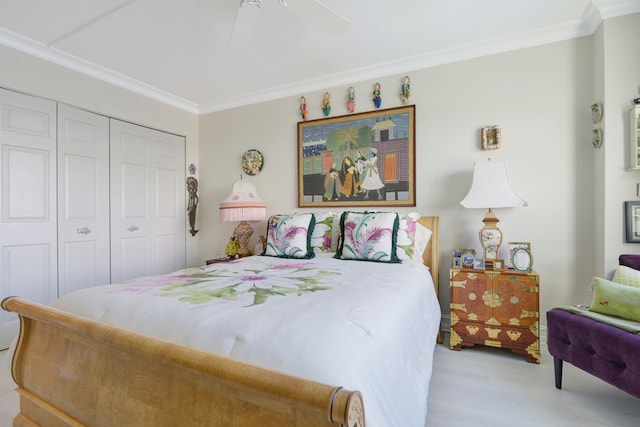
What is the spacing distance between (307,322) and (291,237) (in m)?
1.75

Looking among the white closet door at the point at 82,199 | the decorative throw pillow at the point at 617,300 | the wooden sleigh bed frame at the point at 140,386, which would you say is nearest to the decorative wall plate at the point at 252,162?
the white closet door at the point at 82,199

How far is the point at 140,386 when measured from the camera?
1.04 meters

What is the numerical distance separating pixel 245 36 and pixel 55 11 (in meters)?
1.36

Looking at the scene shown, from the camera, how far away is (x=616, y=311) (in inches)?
65.3

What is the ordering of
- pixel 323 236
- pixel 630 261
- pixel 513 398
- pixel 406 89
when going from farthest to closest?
1. pixel 406 89
2. pixel 323 236
3. pixel 630 261
4. pixel 513 398

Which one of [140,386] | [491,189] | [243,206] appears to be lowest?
[140,386]

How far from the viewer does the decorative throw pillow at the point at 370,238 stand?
2.42m

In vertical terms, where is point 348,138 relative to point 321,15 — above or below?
below

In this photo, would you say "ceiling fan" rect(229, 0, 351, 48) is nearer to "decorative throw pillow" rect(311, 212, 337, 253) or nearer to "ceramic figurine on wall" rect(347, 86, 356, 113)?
"ceramic figurine on wall" rect(347, 86, 356, 113)

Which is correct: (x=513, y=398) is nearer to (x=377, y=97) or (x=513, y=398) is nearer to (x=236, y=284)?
(x=236, y=284)

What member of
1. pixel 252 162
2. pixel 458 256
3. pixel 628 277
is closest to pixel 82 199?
pixel 252 162

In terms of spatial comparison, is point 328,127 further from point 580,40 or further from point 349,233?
point 580,40

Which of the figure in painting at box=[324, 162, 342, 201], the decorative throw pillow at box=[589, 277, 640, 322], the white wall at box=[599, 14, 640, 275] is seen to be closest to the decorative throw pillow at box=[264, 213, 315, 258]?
the figure in painting at box=[324, 162, 342, 201]

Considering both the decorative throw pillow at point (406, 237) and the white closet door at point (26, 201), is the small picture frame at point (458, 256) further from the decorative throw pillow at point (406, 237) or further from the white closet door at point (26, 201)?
the white closet door at point (26, 201)
